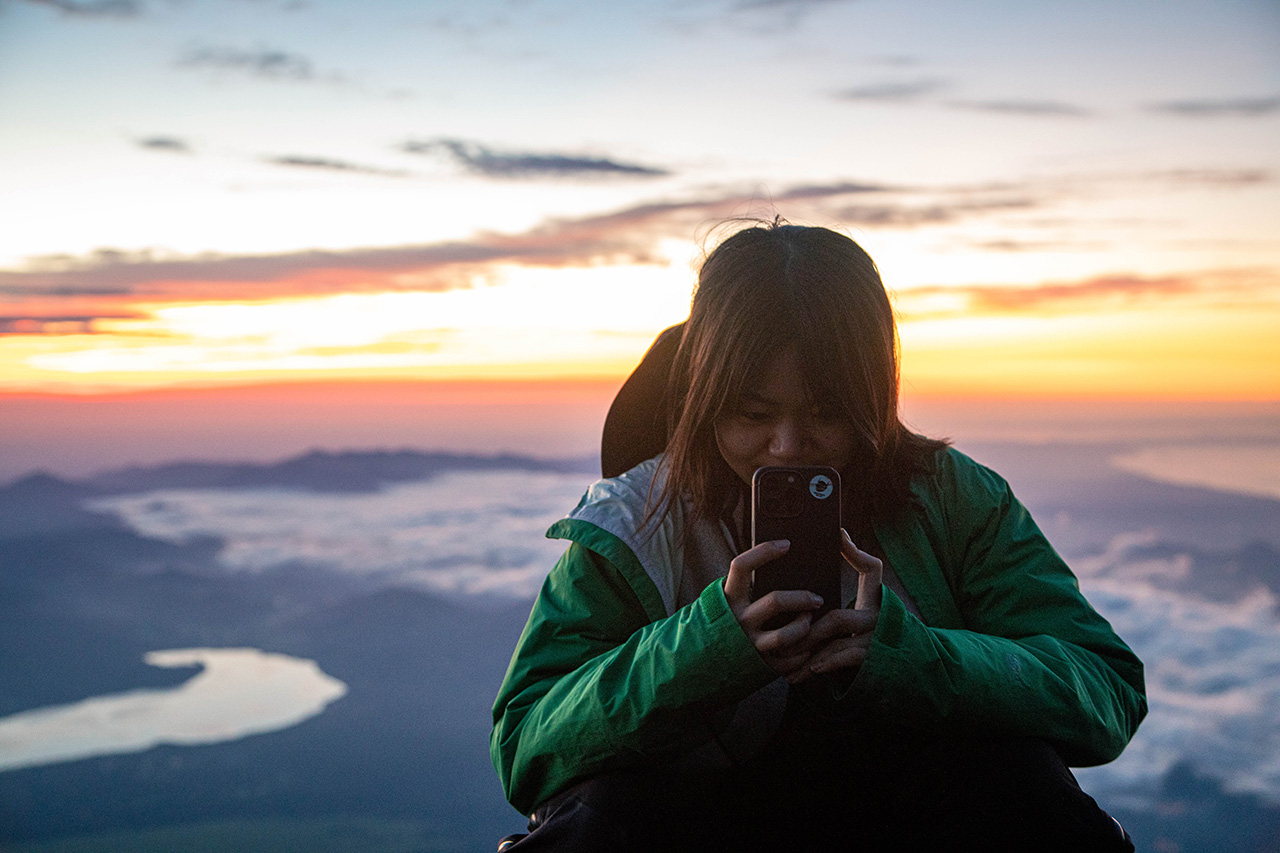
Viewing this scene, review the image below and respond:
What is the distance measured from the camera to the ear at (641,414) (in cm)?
263

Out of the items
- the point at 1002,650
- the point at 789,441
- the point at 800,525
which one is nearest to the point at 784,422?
the point at 789,441

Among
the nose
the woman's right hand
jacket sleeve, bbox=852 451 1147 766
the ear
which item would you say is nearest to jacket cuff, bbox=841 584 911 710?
jacket sleeve, bbox=852 451 1147 766

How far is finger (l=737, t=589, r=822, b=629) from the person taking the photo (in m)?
1.82

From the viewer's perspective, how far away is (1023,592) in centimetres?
225

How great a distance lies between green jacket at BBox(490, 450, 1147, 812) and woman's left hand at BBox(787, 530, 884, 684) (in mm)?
42

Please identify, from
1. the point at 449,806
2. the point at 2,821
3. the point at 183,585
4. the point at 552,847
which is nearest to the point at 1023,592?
the point at 552,847

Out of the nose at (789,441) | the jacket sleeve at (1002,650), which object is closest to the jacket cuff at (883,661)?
the jacket sleeve at (1002,650)

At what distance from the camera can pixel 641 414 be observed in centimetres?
266

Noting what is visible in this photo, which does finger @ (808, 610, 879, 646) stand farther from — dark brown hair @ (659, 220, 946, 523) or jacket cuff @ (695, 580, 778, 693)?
dark brown hair @ (659, 220, 946, 523)

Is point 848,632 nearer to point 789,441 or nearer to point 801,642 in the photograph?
point 801,642

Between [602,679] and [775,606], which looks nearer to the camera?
[775,606]

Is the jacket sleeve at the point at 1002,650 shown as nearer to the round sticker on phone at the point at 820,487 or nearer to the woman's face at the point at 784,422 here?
the round sticker on phone at the point at 820,487

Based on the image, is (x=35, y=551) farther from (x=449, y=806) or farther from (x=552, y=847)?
(x=552, y=847)

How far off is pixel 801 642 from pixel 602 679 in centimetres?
45
